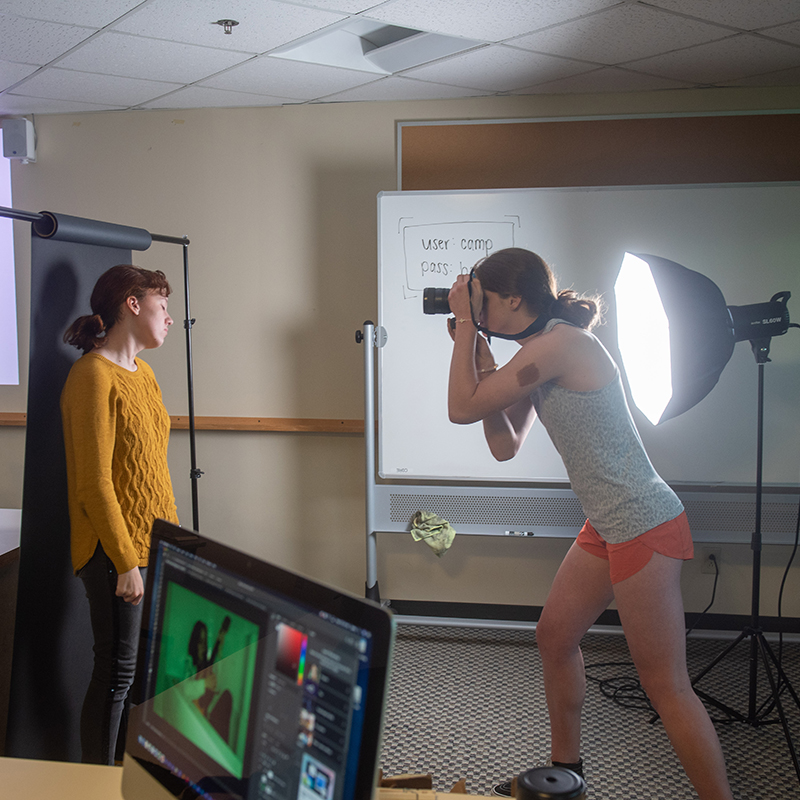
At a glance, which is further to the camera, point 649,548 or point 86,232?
point 86,232

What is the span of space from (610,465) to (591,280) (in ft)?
4.38

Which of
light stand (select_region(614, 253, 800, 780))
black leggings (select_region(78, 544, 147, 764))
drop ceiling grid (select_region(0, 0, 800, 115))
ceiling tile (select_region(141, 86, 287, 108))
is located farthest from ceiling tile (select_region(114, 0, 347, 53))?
black leggings (select_region(78, 544, 147, 764))

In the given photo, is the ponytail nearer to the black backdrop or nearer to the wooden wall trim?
the black backdrop

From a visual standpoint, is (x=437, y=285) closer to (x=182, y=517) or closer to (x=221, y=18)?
(x=221, y=18)

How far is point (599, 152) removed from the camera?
9.27 feet

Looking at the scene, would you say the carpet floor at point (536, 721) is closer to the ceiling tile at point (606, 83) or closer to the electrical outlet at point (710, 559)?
the electrical outlet at point (710, 559)

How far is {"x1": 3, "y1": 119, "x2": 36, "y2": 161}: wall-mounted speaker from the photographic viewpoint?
310 centimetres

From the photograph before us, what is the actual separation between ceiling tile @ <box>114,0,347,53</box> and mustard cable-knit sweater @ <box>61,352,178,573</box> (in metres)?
1.16

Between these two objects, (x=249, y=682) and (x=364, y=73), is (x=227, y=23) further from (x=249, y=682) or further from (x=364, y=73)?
(x=249, y=682)

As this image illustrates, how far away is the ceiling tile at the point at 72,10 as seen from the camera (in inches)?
79.0

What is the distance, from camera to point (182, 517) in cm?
320

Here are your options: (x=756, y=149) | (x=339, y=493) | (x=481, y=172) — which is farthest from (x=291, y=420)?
(x=756, y=149)

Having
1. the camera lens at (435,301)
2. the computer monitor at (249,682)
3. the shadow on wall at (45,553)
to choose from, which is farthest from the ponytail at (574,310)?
the shadow on wall at (45,553)

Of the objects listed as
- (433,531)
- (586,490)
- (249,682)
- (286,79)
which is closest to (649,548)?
(586,490)
